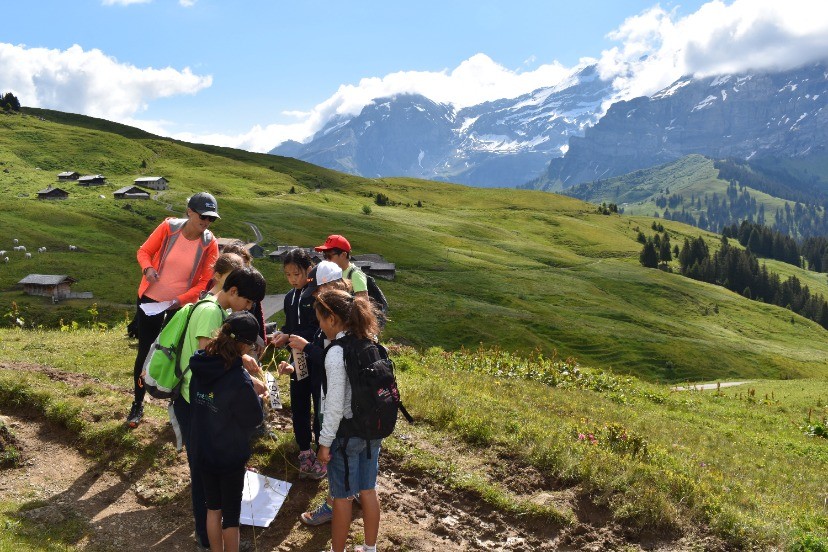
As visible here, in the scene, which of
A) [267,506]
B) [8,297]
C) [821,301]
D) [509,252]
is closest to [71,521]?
[267,506]

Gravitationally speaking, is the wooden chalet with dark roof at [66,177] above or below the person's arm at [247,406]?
above

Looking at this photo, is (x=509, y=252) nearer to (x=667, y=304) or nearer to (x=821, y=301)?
(x=667, y=304)

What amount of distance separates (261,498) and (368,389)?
3.21m

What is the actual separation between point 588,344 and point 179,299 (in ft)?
195

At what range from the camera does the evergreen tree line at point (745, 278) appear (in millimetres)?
145500

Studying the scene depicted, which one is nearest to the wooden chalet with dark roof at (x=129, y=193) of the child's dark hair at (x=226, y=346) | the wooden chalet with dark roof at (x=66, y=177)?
the wooden chalet with dark roof at (x=66, y=177)

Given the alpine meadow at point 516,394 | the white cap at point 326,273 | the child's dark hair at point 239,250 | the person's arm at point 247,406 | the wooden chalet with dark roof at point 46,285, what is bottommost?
the wooden chalet with dark roof at point 46,285

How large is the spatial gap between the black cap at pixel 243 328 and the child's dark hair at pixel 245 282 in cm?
→ 69

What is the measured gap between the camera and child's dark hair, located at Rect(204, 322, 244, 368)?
6266 millimetres

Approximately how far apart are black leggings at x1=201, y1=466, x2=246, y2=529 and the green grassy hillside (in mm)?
41645

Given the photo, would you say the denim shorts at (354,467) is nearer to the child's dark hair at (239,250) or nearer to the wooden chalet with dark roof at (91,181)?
the child's dark hair at (239,250)

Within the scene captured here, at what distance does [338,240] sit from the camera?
909 centimetres

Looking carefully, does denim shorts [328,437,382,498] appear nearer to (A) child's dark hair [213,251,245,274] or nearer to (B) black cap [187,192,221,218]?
(A) child's dark hair [213,251,245,274]

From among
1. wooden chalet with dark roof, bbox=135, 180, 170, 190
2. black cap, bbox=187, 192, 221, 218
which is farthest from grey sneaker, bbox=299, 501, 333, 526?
wooden chalet with dark roof, bbox=135, 180, 170, 190
